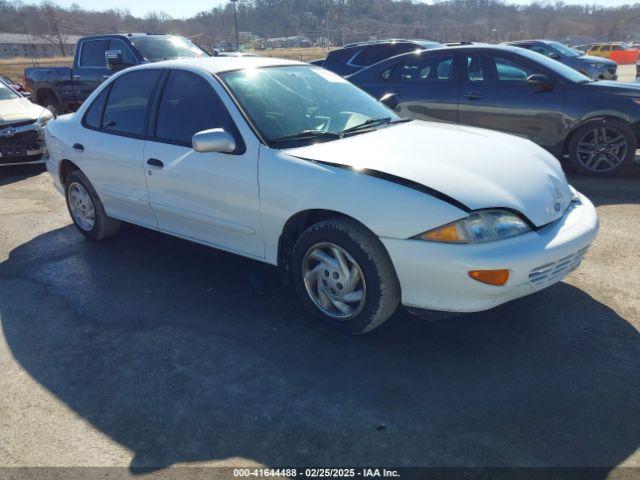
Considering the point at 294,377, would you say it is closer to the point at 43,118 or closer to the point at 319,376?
the point at 319,376

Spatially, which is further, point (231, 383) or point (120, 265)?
point (120, 265)

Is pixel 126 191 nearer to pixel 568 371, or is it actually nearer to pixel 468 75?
pixel 568 371

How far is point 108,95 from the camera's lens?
477cm

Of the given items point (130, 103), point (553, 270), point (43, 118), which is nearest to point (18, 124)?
point (43, 118)

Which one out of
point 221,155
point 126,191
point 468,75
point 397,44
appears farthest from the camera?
point 397,44

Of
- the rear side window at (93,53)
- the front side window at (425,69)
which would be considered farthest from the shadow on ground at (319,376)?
the rear side window at (93,53)

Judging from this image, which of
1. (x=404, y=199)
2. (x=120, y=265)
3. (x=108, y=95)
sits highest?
(x=108, y=95)

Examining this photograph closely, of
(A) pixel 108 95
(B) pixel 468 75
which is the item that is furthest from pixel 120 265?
(B) pixel 468 75

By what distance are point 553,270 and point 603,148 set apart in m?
4.34

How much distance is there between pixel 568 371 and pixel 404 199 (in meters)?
1.27

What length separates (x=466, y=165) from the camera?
3191 mm

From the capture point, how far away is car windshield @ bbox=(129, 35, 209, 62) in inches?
415

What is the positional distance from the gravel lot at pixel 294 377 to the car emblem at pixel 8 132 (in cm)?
456

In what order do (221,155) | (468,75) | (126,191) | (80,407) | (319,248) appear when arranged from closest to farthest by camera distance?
(80,407), (319,248), (221,155), (126,191), (468,75)
